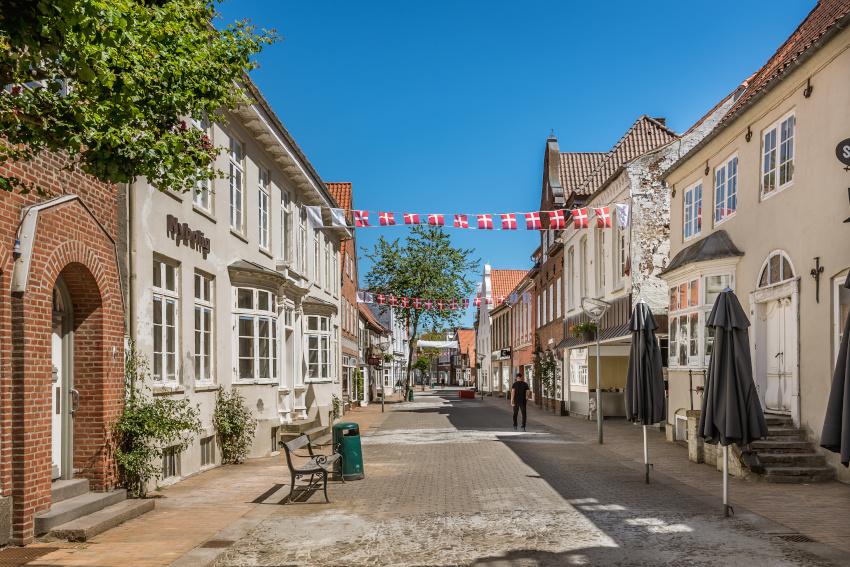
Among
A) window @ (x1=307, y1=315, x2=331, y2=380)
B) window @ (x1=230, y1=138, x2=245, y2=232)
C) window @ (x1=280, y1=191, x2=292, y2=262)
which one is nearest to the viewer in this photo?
window @ (x1=230, y1=138, x2=245, y2=232)

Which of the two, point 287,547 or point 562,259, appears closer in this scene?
point 287,547

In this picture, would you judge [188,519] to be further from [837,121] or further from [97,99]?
[837,121]

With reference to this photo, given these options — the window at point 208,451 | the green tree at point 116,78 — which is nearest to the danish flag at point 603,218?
the window at point 208,451

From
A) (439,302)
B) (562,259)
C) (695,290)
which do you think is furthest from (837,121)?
(439,302)

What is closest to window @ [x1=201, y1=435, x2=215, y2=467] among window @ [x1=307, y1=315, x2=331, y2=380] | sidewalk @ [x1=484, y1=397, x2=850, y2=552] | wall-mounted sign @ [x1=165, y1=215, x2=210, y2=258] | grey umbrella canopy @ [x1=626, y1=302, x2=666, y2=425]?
wall-mounted sign @ [x1=165, y1=215, x2=210, y2=258]

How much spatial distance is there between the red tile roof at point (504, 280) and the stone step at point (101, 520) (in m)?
61.1

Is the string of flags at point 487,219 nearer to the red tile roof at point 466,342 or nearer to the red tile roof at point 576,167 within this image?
the red tile roof at point 576,167

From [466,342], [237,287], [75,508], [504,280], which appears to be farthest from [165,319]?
[466,342]

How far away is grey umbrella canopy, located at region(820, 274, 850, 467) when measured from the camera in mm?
6840

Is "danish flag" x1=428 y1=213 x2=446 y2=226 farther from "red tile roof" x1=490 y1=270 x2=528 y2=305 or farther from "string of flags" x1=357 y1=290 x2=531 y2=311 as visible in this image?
"red tile roof" x1=490 y1=270 x2=528 y2=305

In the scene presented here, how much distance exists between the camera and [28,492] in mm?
8508

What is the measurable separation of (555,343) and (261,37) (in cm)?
3162

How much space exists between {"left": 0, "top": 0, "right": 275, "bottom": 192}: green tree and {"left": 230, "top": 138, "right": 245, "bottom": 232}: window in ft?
34.5

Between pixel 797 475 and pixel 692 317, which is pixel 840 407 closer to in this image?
pixel 797 475
